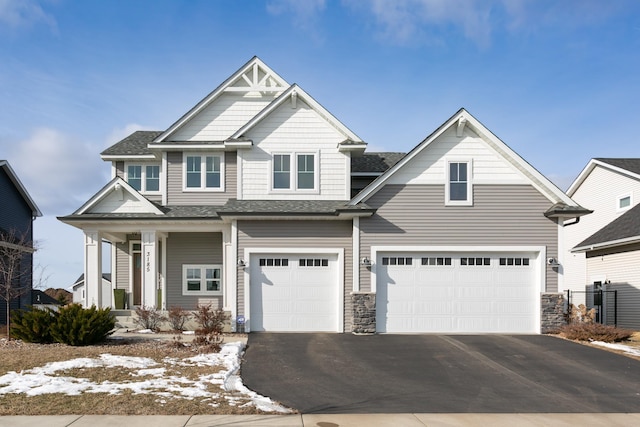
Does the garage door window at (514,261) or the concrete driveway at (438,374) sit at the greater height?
the garage door window at (514,261)

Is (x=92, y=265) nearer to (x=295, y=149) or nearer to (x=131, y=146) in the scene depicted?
(x=131, y=146)

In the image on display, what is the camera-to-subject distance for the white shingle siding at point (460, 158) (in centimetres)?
1741

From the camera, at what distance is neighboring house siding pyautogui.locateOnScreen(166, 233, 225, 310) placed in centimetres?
2069

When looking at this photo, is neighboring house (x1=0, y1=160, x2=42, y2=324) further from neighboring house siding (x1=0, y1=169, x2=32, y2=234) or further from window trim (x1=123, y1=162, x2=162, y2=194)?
window trim (x1=123, y1=162, x2=162, y2=194)

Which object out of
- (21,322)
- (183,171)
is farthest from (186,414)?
(183,171)

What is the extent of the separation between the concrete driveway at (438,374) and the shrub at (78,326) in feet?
13.4

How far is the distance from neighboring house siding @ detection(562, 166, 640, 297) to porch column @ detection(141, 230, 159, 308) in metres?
17.1

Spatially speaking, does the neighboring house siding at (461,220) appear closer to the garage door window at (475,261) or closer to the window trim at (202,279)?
the garage door window at (475,261)

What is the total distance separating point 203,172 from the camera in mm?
19969

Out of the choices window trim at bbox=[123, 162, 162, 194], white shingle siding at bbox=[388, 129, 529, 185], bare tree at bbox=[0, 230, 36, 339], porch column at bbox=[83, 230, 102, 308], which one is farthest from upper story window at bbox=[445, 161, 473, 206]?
bare tree at bbox=[0, 230, 36, 339]

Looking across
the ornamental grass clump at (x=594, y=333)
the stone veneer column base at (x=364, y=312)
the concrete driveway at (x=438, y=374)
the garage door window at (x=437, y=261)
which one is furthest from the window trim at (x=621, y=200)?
the stone veneer column base at (x=364, y=312)

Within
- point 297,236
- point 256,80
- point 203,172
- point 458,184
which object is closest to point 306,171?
point 297,236

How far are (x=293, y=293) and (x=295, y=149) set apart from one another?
4.97 metres

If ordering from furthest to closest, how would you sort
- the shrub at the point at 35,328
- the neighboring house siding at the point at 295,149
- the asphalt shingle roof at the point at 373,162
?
1. the asphalt shingle roof at the point at 373,162
2. the neighboring house siding at the point at 295,149
3. the shrub at the point at 35,328
